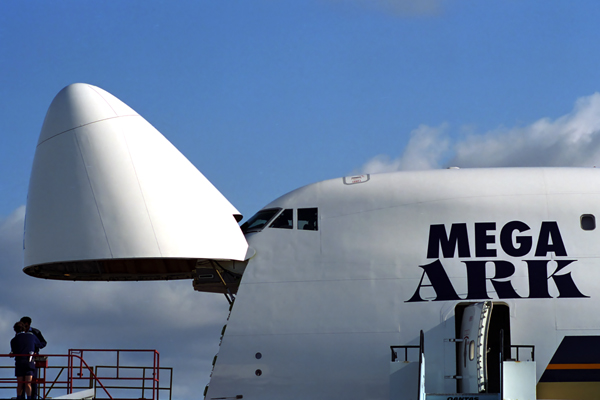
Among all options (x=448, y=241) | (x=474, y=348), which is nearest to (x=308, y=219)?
(x=448, y=241)

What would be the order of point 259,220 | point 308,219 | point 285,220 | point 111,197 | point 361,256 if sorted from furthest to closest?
point 259,220 < point 285,220 < point 308,219 < point 361,256 < point 111,197

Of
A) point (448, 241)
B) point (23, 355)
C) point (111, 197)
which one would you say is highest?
point (111, 197)

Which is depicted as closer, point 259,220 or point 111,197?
point 111,197

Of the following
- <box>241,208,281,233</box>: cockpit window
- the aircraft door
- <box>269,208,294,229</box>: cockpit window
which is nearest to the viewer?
the aircraft door

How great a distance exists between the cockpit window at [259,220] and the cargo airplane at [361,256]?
0.24 metres

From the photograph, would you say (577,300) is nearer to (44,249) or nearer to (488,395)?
(488,395)

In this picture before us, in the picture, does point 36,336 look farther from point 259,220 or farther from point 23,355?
point 259,220

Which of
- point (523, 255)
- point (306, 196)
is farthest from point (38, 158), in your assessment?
point (523, 255)

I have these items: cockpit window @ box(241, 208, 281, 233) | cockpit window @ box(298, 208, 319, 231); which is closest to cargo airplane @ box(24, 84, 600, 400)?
cockpit window @ box(298, 208, 319, 231)

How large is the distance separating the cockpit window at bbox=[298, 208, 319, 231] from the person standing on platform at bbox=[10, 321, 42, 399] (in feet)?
21.1

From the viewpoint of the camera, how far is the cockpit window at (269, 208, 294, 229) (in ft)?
59.5

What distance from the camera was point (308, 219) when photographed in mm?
18062

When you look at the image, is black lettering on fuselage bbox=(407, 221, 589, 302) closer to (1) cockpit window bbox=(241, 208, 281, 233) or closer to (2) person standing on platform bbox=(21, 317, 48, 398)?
(1) cockpit window bbox=(241, 208, 281, 233)

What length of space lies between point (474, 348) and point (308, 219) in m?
4.64
